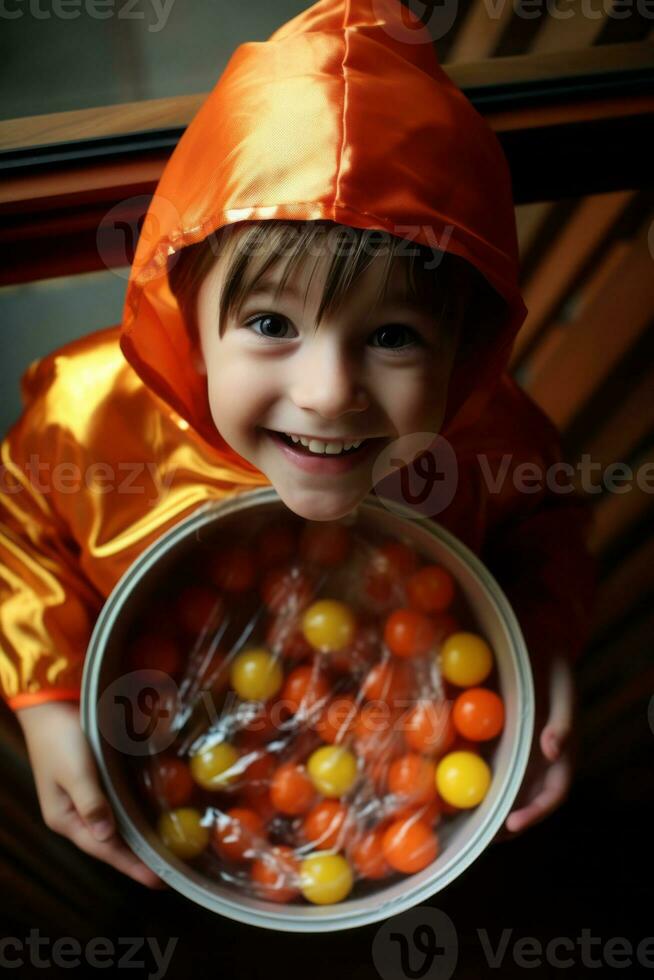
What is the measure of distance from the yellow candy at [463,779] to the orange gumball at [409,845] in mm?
36

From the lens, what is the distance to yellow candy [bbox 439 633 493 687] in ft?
2.36

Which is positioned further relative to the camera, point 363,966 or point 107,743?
point 363,966

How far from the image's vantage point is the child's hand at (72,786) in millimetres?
632

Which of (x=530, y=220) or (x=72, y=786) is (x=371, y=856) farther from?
(x=530, y=220)

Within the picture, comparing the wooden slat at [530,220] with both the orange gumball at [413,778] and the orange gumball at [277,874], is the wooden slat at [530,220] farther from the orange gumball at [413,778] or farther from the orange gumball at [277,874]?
the orange gumball at [277,874]

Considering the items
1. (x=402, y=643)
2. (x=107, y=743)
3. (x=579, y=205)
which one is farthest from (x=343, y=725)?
(x=579, y=205)

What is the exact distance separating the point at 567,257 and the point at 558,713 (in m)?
0.57

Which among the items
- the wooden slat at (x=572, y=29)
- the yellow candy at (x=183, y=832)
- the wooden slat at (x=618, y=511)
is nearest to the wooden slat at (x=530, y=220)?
the wooden slat at (x=572, y=29)

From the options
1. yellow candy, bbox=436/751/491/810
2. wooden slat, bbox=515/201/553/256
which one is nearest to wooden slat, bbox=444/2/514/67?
wooden slat, bbox=515/201/553/256

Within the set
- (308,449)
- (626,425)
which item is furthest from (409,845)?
(626,425)

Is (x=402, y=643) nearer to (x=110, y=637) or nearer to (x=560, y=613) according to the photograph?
(x=560, y=613)

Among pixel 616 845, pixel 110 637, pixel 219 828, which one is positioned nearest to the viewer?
pixel 110 637

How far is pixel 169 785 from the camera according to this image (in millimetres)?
710

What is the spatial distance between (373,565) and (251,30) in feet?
1.63
